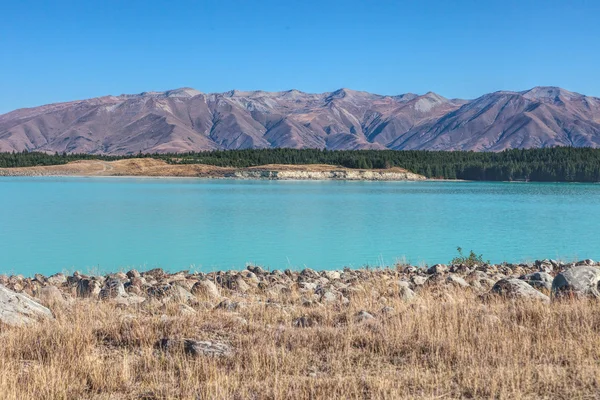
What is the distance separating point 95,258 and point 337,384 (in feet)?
68.8

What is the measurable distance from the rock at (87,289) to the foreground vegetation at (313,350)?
2020 mm

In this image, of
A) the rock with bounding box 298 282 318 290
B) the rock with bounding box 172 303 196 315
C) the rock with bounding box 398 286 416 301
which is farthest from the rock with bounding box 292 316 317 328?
the rock with bounding box 298 282 318 290

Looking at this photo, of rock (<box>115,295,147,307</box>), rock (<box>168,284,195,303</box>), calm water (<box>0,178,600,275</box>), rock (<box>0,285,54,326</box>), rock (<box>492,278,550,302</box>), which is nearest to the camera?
rock (<box>0,285,54,326</box>)

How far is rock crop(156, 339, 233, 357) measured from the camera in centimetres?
687

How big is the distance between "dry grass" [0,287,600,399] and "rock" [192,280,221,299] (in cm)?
217

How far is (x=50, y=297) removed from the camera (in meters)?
11.0

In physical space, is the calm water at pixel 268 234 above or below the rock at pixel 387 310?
below

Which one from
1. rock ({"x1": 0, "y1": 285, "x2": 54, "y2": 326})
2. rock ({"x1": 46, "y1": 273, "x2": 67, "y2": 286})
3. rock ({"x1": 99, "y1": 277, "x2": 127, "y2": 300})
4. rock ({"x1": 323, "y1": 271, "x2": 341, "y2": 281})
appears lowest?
rock ({"x1": 46, "y1": 273, "x2": 67, "y2": 286})

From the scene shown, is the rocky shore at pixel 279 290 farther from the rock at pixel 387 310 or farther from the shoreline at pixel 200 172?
the shoreline at pixel 200 172

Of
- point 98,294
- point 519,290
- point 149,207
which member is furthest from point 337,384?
point 149,207

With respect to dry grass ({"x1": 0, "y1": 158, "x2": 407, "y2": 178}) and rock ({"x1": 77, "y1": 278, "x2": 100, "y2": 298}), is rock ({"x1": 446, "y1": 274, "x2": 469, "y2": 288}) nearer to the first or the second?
rock ({"x1": 77, "y1": 278, "x2": 100, "y2": 298})

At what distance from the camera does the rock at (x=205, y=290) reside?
11.5 metres

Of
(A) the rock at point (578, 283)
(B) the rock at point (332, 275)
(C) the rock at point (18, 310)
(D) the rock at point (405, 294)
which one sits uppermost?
(A) the rock at point (578, 283)

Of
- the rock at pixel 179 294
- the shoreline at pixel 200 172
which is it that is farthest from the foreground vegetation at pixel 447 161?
the rock at pixel 179 294
